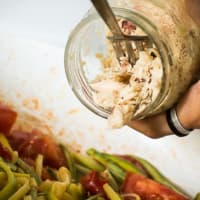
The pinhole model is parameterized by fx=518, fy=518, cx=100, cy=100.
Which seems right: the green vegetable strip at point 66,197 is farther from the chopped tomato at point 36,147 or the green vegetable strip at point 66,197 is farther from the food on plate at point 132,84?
the food on plate at point 132,84

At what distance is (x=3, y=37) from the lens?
104cm

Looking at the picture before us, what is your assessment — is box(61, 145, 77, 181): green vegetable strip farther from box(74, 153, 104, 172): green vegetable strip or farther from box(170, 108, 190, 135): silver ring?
box(170, 108, 190, 135): silver ring

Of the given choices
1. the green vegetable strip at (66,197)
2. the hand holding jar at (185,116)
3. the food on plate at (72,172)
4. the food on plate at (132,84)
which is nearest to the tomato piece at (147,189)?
the food on plate at (72,172)

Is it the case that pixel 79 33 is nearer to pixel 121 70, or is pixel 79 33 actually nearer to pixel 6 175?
pixel 121 70

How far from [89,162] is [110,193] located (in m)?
0.10

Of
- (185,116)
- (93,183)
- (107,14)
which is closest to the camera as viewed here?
(107,14)

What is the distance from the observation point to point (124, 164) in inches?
39.6

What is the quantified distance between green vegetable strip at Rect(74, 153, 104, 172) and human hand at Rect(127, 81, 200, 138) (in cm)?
27

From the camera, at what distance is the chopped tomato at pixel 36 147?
0.98 meters

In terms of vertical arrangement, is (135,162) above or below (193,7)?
below

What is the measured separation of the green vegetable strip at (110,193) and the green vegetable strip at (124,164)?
66 millimetres

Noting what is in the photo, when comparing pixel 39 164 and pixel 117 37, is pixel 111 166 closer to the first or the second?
pixel 39 164

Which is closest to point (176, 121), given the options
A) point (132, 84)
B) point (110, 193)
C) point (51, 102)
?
point (132, 84)

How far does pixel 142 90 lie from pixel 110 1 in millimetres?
119
